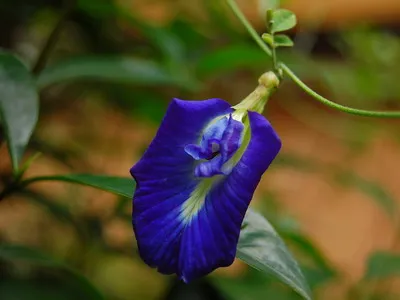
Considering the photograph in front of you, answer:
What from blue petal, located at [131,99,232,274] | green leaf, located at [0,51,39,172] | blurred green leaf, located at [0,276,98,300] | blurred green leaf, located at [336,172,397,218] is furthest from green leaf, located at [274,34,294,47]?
blurred green leaf, located at [336,172,397,218]

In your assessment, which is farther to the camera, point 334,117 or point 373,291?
point 334,117

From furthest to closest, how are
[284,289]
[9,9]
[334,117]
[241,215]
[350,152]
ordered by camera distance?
[334,117]
[350,152]
[9,9]
[284,289]
[241,215]

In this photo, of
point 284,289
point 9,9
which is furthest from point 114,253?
point 9,9

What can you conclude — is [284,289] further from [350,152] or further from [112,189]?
[350,152]

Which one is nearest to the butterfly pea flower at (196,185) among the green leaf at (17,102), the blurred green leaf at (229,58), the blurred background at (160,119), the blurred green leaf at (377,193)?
the green leaf at (17,102)

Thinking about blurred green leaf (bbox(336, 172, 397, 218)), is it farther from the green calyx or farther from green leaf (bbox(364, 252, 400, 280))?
the green calyx

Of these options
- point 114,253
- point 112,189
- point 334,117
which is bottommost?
point 334,117
